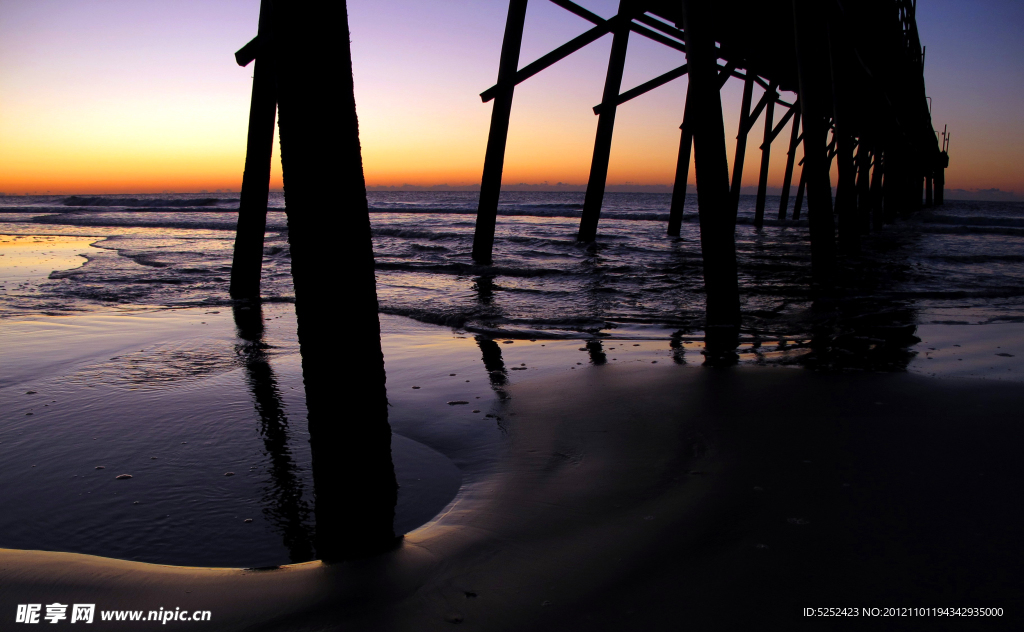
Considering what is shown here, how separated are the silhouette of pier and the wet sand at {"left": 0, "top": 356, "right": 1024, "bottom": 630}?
177 centimetres

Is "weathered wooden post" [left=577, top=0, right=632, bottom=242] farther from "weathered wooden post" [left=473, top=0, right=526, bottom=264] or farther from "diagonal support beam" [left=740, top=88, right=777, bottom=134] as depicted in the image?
"diagonal support beam" [left=740, top=88, right=777, bottom=134]

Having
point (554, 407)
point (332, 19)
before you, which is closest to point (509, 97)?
point (554, 407)

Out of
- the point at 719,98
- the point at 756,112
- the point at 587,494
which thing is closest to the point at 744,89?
the point at 756,112

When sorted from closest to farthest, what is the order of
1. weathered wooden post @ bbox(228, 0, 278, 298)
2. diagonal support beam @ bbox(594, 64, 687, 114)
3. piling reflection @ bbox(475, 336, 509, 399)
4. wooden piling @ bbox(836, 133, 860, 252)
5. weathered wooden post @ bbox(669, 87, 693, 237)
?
piling reflection @ bbox(475, 336, 509, 399) < weathered wooden post @ bbox(228, 0, 278, 298) < diagonal support beam @ bbox(594, 64, 687, 114) < wooden piling @ bbox(836, 133, 860, 252) < weathered wooden post @ bbox(669, 87, 693, 237)

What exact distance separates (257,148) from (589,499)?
13.5 ft

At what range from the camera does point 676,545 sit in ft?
5.28

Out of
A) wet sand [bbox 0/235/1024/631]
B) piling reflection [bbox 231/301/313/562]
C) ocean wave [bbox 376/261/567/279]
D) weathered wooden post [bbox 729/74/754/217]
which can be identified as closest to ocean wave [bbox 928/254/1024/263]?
weathered wooden post [bbox 729/74/754/217]

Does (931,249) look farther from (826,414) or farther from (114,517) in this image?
(114,517)

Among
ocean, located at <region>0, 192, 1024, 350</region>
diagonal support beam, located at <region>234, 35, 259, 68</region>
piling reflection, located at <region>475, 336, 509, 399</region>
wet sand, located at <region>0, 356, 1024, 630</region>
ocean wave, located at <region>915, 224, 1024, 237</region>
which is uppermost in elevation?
diagonal support beam, located at <region>234, 35, 259, 68</region>

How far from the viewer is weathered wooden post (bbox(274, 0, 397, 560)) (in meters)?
1.53

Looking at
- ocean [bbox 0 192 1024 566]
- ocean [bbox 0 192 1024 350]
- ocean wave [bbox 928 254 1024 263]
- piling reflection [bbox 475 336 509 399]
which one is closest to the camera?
ocean [bbox 0 192 1024 566]

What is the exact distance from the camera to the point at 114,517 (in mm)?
1845

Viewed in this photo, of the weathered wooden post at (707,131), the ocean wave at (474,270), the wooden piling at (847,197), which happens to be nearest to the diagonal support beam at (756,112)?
the wooden piling at (847,197)

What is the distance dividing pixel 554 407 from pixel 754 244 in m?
11.5
